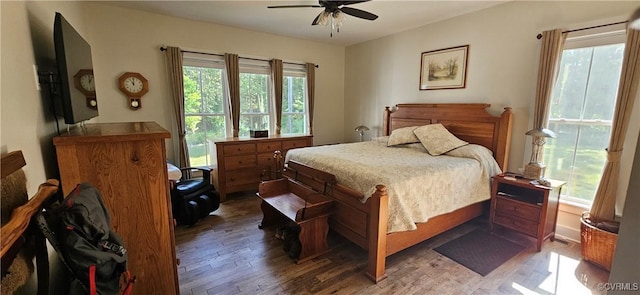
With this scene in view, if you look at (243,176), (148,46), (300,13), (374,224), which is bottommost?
(243,176)

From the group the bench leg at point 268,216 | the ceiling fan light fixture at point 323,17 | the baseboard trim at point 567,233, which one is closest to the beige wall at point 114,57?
the bench leg at point 268,216

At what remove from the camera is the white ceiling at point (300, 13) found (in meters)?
3.16

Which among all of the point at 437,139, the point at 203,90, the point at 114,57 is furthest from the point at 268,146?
the point at 437,139

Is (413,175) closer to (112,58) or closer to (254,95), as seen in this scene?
(254,95)

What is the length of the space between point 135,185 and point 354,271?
170cm

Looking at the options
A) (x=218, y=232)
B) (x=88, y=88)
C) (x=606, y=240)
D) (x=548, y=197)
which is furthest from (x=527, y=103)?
(x=88, y=88)

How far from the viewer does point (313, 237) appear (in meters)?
2.39

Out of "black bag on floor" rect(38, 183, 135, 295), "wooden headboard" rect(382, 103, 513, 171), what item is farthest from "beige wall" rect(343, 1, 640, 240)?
"black bag on floor" rect(38, 183, 135, 295)

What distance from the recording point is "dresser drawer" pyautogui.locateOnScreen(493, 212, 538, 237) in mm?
2568

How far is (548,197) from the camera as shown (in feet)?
8.16

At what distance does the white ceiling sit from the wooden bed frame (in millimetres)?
1182

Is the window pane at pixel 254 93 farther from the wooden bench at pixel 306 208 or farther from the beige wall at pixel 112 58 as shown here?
the wooden bench at pixel 306 208
